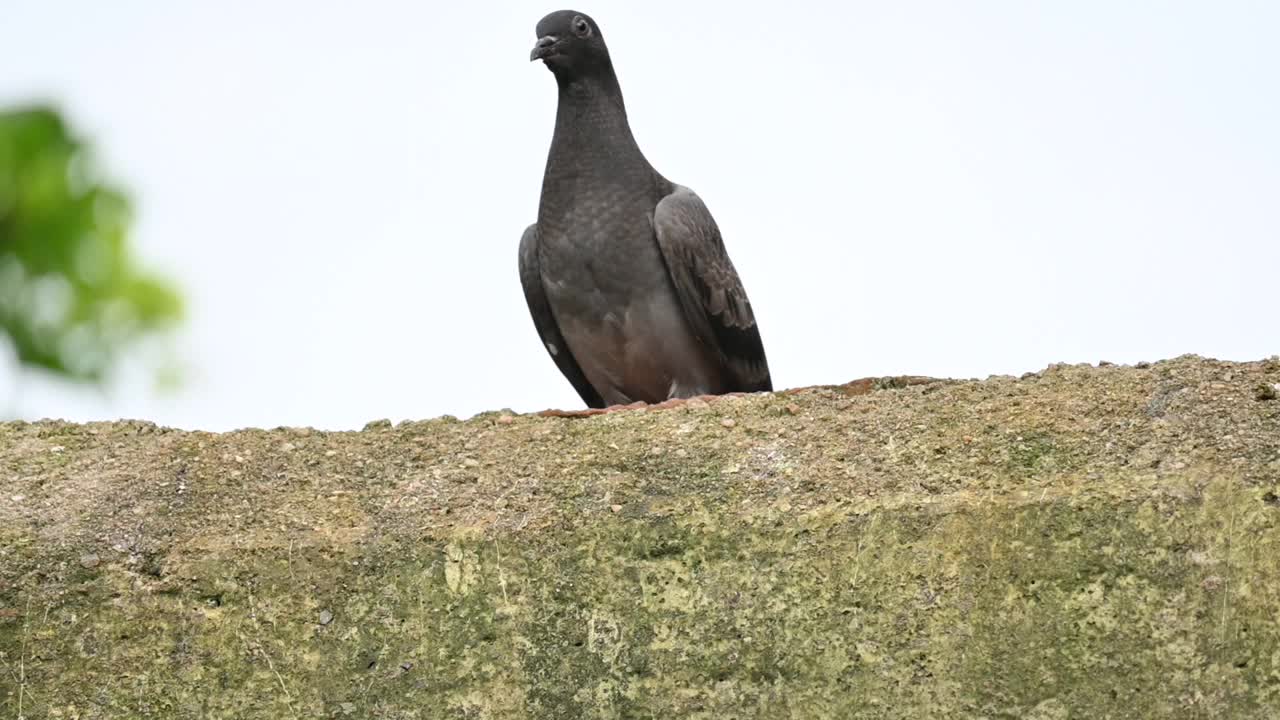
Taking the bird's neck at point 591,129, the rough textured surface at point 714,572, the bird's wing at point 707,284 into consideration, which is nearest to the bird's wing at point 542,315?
the bird's neck at point 591,129

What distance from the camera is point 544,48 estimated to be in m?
6.46

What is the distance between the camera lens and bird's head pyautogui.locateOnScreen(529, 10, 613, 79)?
6.48 m

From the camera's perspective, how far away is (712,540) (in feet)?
11.0

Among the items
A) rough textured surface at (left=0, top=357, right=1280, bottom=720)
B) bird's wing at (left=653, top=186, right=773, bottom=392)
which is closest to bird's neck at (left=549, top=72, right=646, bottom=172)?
bird's wing at (left=653, top=186, right=773, bottom=392)

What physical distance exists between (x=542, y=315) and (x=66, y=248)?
6.16 feet

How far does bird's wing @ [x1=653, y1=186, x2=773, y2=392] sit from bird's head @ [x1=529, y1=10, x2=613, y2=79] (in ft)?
1.99

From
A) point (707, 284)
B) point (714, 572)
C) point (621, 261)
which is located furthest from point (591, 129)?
point (714, 572)

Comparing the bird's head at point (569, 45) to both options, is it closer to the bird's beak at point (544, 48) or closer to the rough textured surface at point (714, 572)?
the bird's beak at point (544, 48)

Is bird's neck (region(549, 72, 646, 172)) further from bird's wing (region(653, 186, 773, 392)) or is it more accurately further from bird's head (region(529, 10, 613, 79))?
bird's wing (region(653, 186, 773, 392))

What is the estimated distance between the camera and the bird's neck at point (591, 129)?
6.44 metres

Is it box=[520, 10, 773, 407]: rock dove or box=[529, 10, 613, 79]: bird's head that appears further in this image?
box=[529, 10, 613, 79]: bird's head

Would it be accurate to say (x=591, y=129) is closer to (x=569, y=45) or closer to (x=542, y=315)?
(x=569, y=45)

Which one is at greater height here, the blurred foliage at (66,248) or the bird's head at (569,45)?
the bird's head at (569,45)

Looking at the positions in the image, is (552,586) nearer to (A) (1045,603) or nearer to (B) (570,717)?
(B) (570,717)
